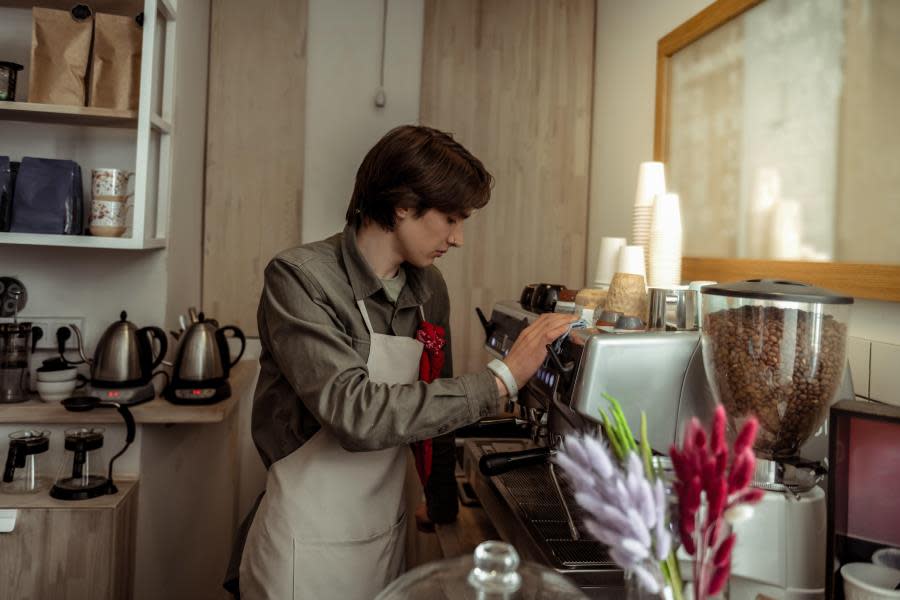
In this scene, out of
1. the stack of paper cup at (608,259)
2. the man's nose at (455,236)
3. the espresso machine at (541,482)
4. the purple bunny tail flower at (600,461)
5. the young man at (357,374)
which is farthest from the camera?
the stack of paper cup at (608,259)

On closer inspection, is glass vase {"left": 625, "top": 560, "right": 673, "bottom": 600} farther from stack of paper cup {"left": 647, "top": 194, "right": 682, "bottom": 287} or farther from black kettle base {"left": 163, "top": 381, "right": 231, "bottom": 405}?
black kettle base {"left": 163, "top": 381, "right": 231, "bottom": 405}

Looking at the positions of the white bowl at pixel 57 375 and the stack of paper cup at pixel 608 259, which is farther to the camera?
the white bowl at pixel 57 375

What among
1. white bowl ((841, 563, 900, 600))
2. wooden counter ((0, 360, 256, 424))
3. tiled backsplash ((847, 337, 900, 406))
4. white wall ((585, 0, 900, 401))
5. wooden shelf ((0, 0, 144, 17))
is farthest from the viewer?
white wall ((585, 0, 900, 401))

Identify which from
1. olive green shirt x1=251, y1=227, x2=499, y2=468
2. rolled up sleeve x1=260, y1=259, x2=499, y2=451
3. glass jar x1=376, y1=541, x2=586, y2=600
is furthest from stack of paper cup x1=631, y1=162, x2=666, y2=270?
glass jar x1=376, y1=541, x2=586, y2=600

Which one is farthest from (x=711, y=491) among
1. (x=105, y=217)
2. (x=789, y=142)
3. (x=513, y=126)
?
(x=513, y=126)

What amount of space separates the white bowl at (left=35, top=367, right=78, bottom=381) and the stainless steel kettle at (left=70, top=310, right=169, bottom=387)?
0.06 meters

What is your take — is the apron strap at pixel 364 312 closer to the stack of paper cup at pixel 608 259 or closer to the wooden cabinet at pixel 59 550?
the stack of paper cup at pixel 608 259

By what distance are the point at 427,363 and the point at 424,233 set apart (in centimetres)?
28

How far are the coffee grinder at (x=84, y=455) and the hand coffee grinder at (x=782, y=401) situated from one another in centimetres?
157

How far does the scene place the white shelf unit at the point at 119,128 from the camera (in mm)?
1922

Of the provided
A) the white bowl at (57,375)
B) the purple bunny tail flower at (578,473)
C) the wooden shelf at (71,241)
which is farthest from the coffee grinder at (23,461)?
the purple bunny tail flower at (578,473)

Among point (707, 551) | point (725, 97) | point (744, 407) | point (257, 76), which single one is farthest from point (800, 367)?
point (257, 76)

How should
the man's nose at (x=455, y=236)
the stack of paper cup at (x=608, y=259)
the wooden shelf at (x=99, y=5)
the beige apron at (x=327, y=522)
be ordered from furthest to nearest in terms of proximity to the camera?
the wooden shelf at (x=99, y=5) < the stack of paper cup at (x=608, y=259) < the man's nose at (x=455, y=236) < the beige apron at (x=327, y=522)

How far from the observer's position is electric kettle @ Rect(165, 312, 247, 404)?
6.81 feet
